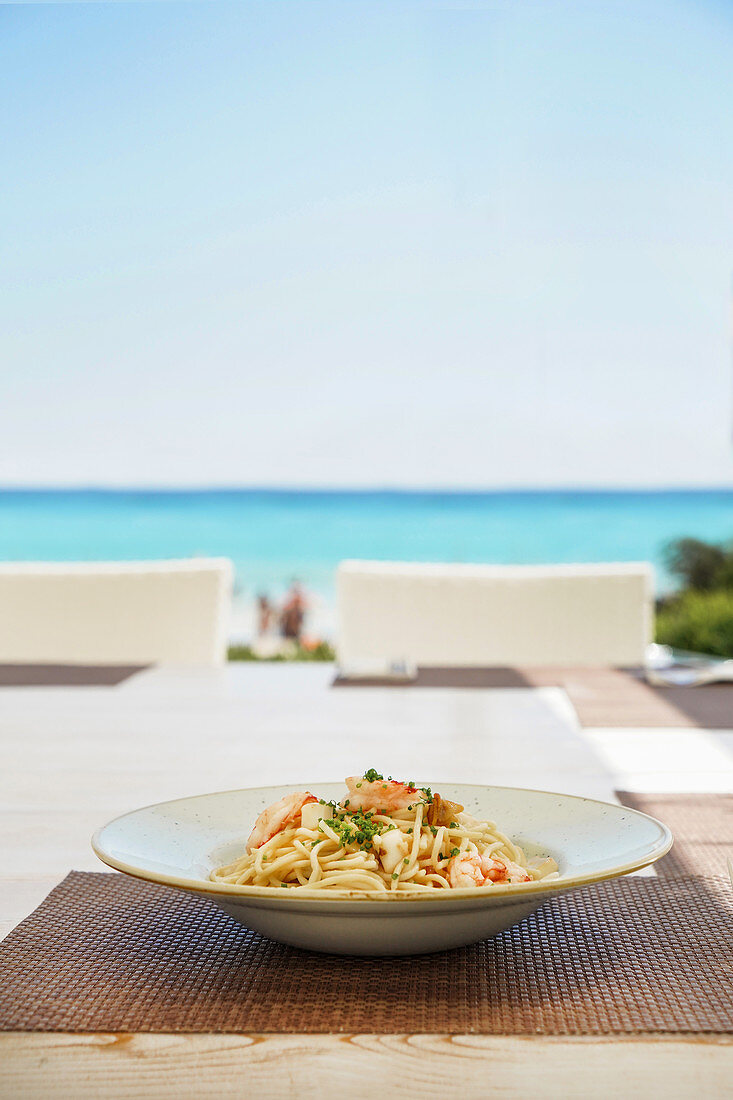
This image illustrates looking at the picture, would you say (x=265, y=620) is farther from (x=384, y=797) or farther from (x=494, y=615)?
(x=384, y=797)

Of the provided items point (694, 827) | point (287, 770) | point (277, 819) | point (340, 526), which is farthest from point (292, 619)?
point (277, 819)

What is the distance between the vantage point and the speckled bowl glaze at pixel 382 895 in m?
0.64

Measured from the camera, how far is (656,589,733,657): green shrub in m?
5.59

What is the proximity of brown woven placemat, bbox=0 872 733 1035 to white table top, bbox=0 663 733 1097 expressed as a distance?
2 cm

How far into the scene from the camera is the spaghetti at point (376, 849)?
674mm

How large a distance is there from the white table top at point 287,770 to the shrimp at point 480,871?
0.09 meters

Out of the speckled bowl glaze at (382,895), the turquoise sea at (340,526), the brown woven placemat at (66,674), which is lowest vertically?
the turquoise sea at (340,526)

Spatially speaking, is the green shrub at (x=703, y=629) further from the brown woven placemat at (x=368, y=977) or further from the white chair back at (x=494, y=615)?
the brown woven placemat at (x=368, y=977)

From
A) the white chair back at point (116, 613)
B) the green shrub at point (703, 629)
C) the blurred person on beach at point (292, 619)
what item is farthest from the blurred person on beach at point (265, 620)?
the white chair back at point (116, 613)

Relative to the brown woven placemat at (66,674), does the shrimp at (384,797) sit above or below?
above

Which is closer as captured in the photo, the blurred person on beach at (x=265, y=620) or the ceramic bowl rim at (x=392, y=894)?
the ceramic bowl rim at (x=392, y=894)

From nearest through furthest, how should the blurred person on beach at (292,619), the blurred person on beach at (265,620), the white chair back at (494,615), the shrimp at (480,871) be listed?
the shrimp at (480,871) → the white chair back at (494,615) → the blurred person on beach at (292,619) → the blurred person on beach at (265,620)

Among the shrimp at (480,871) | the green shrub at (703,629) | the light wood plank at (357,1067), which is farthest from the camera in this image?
the green shrub at (703,629)

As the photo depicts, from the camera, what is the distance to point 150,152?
13.5 meters
